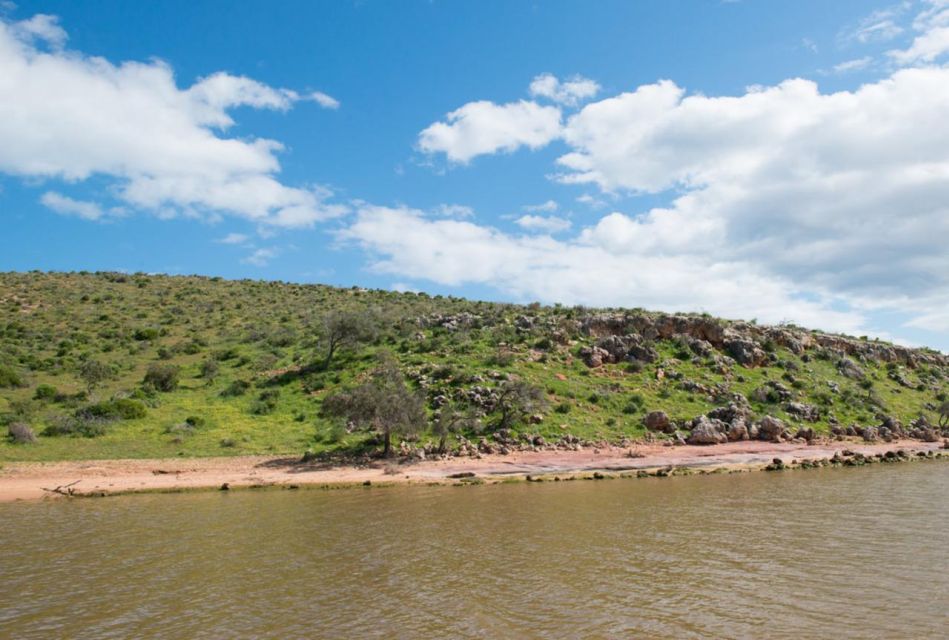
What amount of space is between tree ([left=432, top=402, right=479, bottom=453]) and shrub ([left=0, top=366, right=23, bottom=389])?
37882mm

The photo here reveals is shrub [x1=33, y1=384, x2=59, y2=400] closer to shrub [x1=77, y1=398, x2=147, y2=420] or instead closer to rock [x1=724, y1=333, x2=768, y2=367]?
shrub [x1=77, y1=398, x2=147, y2=420]

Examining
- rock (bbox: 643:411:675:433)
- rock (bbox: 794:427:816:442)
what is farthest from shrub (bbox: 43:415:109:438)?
rock (bbox: 794:427:816:442)

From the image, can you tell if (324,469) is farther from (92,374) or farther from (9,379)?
(9,379)

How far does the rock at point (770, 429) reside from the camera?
4909 centimetres

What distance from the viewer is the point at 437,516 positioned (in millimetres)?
25812

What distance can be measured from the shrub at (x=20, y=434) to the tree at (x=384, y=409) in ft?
65.5

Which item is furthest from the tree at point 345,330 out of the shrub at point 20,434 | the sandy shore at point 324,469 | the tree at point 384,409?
the shrub at point 20,434

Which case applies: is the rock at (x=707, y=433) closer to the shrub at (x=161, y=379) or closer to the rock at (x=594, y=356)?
the rock at (x=594, y=356)

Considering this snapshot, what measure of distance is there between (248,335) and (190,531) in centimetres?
5110

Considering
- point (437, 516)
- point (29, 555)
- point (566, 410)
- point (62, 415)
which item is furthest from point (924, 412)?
point (62, 415)

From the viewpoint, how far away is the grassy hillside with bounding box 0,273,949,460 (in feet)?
150

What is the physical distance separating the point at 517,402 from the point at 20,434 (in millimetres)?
35402

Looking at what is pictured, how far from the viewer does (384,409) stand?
40.8 m

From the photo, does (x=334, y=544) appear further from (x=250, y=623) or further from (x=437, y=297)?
(x=437, y=297)
